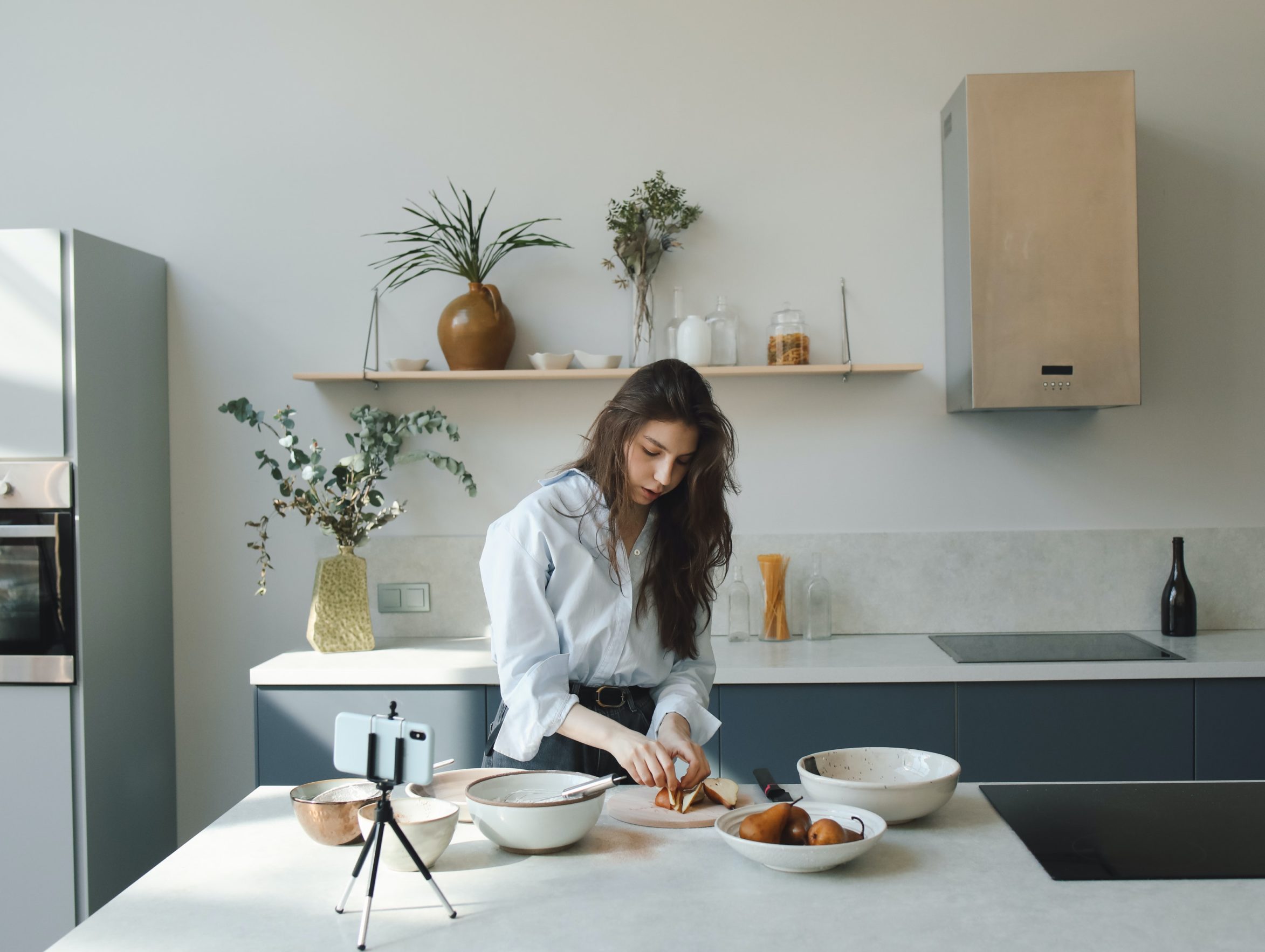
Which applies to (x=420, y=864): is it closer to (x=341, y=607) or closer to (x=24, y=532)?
(x=341, y=607)

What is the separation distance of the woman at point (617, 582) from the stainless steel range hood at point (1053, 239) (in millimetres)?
1237

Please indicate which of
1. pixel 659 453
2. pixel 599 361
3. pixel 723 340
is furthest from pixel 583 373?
pixel 659 453

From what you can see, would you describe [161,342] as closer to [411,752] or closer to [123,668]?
[123,668]

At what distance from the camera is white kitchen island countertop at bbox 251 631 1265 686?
8.35 ft

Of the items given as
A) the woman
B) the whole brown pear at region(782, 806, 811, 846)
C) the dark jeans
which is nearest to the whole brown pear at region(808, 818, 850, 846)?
the whole brown pear at region(782, 806, 811, 846)

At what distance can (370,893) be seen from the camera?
1.07 metres

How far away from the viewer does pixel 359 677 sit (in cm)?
264

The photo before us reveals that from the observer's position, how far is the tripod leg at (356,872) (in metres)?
1.11

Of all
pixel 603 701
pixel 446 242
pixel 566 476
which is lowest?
pixel 603 701

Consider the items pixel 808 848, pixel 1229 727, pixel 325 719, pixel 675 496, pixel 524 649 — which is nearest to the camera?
pixel 808 848

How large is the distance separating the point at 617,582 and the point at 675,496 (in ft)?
0.67

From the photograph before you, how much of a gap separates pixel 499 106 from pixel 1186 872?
2.71 meters

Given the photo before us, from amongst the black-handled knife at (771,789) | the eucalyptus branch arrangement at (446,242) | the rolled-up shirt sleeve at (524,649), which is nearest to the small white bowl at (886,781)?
the black-handled knife at (771,789)

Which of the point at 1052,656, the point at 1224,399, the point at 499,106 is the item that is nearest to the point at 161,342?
the point at 499,106
